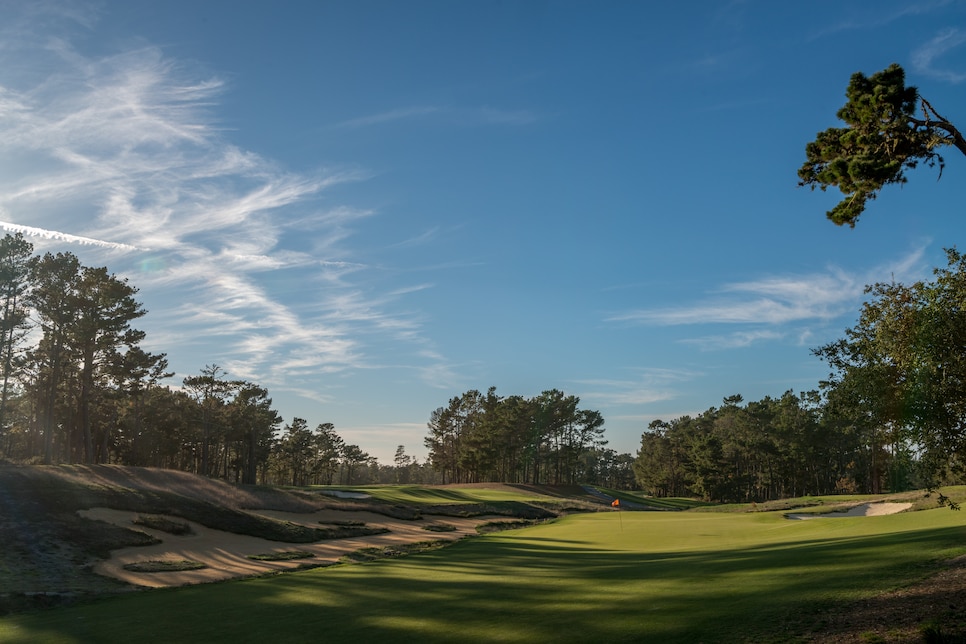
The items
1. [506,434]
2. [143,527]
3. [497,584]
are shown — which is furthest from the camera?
[506,434]

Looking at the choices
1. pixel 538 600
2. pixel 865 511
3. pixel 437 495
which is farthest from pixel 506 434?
pixel 538 600

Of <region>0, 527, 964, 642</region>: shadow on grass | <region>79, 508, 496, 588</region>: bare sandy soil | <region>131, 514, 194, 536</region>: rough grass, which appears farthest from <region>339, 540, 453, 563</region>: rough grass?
<region>131, 514, 194, 536</region>: rough grass

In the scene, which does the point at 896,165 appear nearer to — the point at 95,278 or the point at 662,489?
the point at 95,278

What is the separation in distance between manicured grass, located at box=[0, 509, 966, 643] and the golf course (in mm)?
54

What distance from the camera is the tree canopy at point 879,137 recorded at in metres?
11.7

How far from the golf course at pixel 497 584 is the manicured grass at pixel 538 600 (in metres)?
0.05

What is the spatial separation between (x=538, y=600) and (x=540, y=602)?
268mm

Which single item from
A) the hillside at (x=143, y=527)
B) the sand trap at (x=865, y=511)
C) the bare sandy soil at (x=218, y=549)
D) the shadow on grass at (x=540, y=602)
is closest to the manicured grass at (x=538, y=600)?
the shadow on grass at (x=540, y=602)

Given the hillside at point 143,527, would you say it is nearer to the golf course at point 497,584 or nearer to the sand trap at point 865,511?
the golf course at point 497,584

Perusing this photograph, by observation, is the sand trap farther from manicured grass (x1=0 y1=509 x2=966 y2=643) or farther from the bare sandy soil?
the bare sandy soil

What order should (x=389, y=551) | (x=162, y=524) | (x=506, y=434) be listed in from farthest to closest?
(x=506, y=434)
(x=162, y=524)
(x=389, y=551)

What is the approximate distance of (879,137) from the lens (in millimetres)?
12195

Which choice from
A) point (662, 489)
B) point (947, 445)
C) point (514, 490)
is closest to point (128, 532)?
point (947, 445)

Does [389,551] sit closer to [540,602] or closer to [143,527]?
[143,527]
